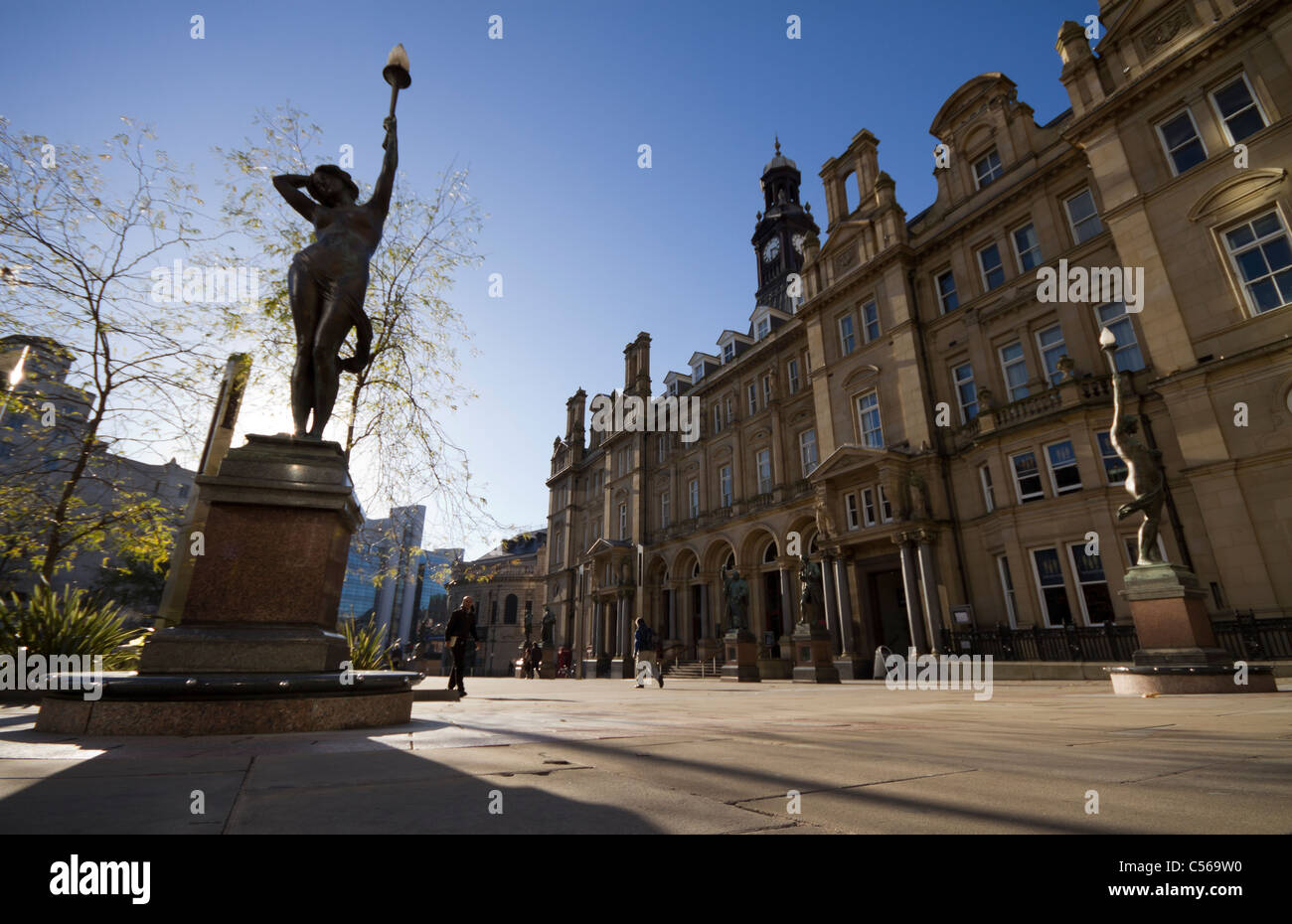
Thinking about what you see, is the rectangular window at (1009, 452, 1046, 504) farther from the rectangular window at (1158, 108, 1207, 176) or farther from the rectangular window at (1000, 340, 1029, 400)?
the rectangular window at (1158, 108, 1207, 176)

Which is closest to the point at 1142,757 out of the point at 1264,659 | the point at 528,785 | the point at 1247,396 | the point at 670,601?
the point at 528,785

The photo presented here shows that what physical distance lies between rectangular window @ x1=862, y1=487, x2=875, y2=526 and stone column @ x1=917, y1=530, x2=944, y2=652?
8.61 feet

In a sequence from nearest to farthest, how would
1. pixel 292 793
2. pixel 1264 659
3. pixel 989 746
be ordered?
1. pixel 292 793
2. pixel 989 746
3. pixel 1264 659

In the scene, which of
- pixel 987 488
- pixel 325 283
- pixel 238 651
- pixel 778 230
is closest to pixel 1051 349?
pixel 987 488

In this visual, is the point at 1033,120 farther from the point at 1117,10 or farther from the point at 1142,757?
the point at 1142,757

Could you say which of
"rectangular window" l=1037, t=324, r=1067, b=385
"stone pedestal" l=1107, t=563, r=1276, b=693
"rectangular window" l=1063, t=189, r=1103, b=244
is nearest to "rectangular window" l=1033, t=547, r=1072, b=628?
"rectangular window" l=1037, t=324, r=1067, b=385

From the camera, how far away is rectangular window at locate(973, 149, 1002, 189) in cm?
2150

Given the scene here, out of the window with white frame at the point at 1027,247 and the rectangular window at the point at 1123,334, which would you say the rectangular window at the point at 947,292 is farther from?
the rectangular window at the point at 1123,334

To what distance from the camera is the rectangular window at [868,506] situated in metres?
22.0

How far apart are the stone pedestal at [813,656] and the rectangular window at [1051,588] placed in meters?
6.16

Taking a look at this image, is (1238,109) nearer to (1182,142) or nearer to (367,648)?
(1182,142)

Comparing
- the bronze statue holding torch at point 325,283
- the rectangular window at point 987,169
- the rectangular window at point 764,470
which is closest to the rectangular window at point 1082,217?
the rectangular window at point 987,169

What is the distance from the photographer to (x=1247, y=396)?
43.8 feet

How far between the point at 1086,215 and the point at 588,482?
112 ft
